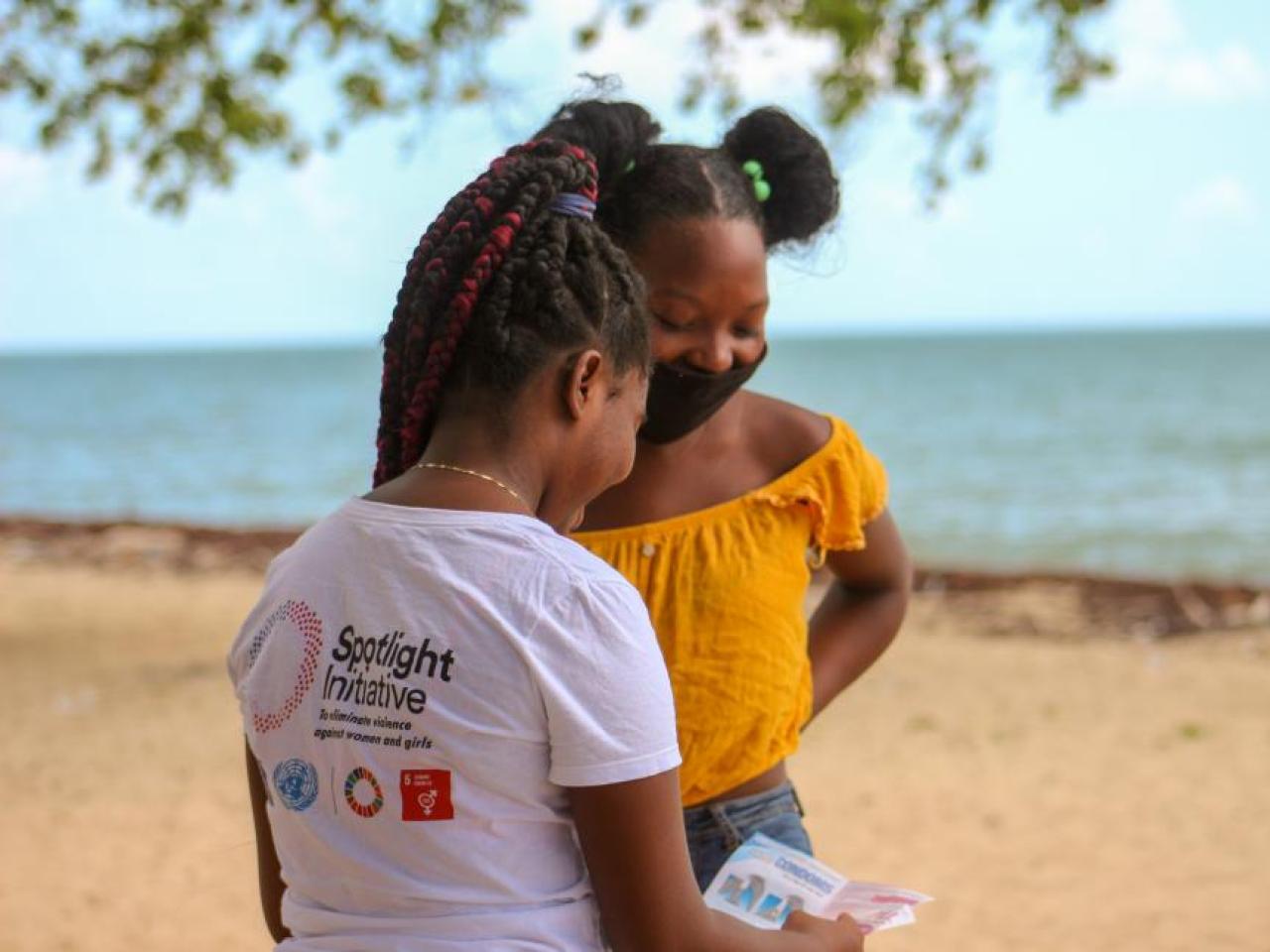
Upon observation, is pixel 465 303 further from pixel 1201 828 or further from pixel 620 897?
pixel 1201 828

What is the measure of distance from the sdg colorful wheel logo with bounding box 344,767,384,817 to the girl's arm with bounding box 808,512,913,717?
4.43 feet

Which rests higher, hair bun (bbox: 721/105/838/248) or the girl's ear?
hair bun (bbox: 721/105/838/248)

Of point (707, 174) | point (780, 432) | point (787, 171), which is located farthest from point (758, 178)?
point (780, 432)

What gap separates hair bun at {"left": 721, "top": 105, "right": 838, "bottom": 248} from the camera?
106 inches

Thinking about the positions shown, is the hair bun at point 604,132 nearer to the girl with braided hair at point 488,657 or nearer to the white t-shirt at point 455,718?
the girl with braided hair at point 488,657

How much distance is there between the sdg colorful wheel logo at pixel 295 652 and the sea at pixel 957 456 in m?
0.97

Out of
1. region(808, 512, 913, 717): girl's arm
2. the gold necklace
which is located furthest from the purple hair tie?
region(808, 512, 913, 717): girl's arm

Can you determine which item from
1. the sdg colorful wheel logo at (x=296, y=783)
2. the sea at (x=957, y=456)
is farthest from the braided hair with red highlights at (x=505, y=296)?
the sea at (x=957, y=456)

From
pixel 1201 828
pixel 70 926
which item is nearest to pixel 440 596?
pixel 70 926

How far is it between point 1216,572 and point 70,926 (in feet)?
42.6

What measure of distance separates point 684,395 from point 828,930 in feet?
3.01

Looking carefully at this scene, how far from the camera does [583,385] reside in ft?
5.80

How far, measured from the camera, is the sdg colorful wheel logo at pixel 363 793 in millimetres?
1654

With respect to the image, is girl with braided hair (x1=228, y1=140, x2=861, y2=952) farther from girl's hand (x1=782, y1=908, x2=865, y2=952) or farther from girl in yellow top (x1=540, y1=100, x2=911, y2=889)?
girl in yellow top (x1=540, y1=100, x2=911, y2=889)
